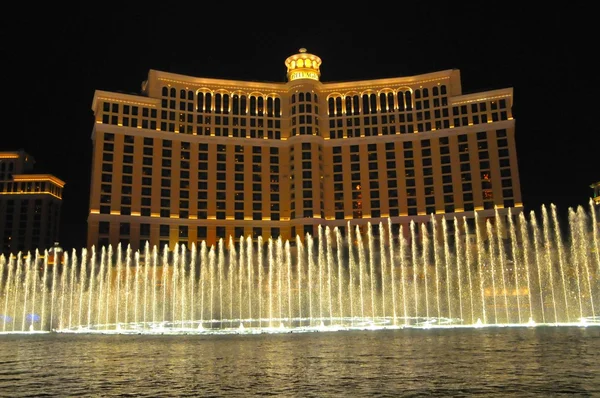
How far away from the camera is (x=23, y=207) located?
140500mm

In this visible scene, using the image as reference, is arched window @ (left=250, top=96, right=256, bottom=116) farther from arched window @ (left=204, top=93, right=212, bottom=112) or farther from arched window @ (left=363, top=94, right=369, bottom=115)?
arched window @ (left=363, top=94, right=369, bottom=115)

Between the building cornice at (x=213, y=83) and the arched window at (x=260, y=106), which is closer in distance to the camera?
the building cornice at (x=213, y=83)

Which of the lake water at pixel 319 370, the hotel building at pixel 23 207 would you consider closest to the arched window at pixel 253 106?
the hotel building at pixel 23 207

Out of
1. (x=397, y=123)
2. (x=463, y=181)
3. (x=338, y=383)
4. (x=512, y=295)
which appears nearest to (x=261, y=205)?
(x=397, y=123)

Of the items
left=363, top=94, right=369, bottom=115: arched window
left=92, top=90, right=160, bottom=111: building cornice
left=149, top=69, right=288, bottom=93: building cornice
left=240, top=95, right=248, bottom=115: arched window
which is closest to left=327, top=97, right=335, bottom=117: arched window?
left=363, top=94, right=369, bottom=115: arched window

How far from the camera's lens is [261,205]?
10375 cm

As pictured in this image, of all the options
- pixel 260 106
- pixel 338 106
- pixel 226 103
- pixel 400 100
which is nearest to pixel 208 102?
pixel 226 103

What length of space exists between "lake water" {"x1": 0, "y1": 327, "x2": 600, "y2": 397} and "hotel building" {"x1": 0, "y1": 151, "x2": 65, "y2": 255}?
127 metres

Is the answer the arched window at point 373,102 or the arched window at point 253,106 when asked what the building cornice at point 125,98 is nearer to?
the arched window at point 253,106

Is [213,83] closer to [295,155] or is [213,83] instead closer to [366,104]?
[295,155]

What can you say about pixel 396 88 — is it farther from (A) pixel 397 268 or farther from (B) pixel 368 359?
(B) pixel 368 359

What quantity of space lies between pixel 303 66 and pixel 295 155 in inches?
706

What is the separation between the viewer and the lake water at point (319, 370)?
41.1 ft

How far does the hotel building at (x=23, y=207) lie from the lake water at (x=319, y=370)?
127 metres
